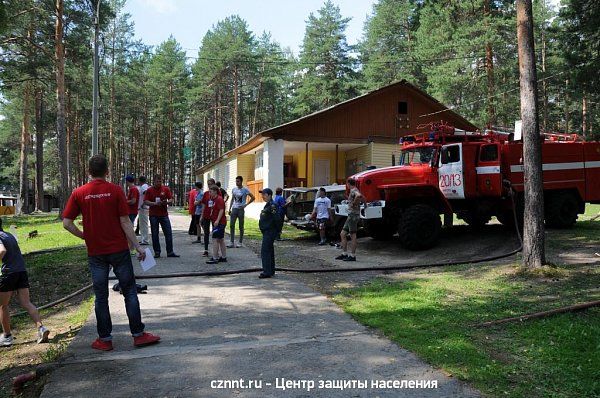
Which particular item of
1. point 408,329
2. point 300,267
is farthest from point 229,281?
point 408,329

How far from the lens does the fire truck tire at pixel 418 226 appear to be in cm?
1093

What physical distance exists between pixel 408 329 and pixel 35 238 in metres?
16.6

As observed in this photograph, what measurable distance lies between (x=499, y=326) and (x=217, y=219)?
18.9 ft

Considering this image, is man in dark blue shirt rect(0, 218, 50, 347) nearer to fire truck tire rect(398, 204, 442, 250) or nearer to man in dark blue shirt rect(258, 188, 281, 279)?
man in dark blue shirt rect(258, 188, 281, 279)

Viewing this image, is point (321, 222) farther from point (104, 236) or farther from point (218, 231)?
point (104, 236)

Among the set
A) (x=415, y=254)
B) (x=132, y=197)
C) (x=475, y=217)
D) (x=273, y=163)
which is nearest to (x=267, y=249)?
(x=132, y=197)

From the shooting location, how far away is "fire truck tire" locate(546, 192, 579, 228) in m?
12.5

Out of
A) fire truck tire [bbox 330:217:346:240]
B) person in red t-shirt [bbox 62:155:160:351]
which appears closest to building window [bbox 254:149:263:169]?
fire truck tire [bbox 330:217:346:240]

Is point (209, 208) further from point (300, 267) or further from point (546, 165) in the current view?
point (546, 165)

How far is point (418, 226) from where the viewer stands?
1095 centimetres

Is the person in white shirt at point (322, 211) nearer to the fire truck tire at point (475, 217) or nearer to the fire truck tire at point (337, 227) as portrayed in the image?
the fire truck tire at point (337, 227)

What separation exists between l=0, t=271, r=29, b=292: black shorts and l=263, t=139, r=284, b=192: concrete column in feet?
52.0

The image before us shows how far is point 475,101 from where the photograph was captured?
26.8m

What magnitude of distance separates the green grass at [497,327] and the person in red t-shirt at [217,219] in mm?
3254
